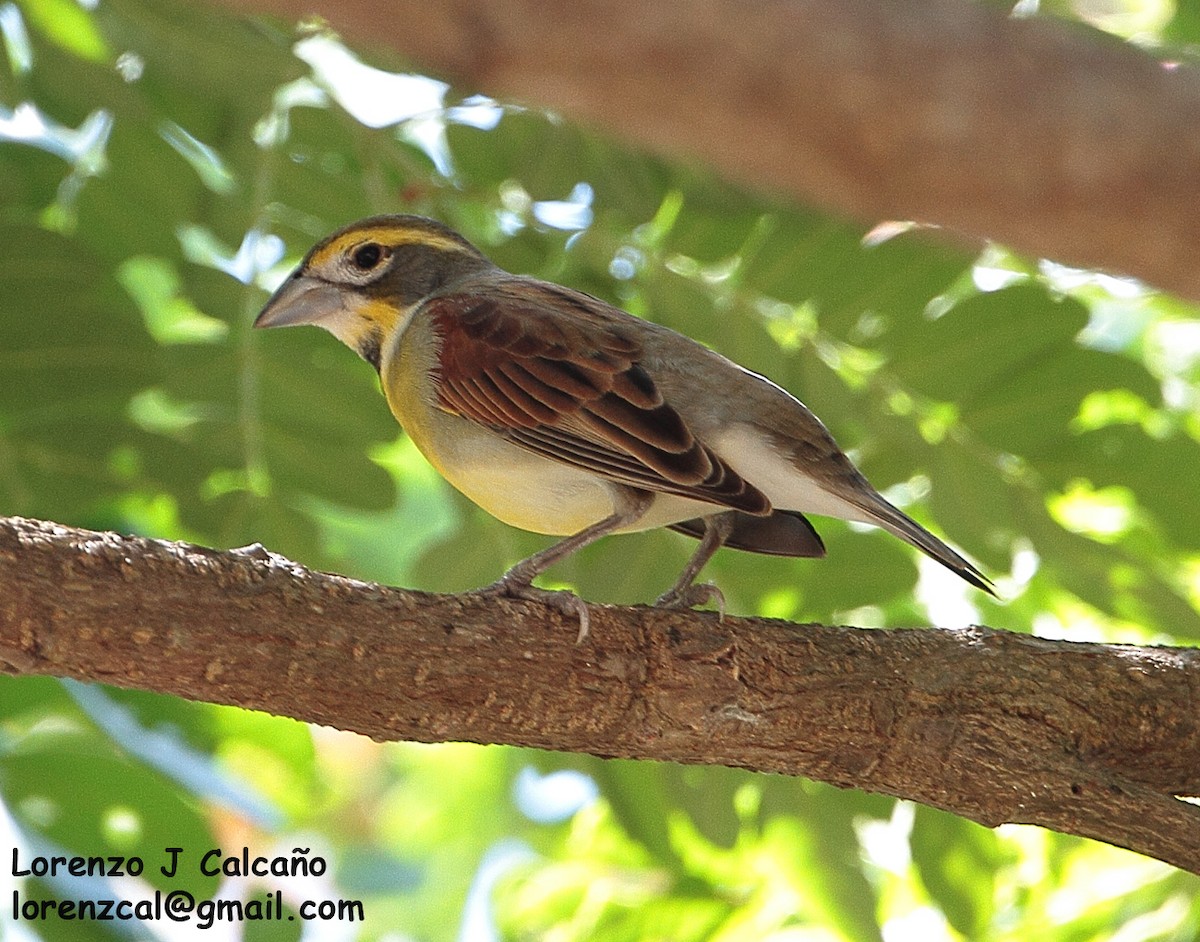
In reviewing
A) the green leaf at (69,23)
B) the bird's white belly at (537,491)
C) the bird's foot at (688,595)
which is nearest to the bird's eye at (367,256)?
the bird's white belly at (537,491)

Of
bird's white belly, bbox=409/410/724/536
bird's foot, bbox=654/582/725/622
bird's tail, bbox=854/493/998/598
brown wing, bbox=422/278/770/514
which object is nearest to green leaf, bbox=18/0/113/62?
brown wing, bbox=422/278/770/514

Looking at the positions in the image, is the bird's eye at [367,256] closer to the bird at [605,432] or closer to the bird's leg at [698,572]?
the bird at [605,432]

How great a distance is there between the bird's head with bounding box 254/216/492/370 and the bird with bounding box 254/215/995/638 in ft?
0.24

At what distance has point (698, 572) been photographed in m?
4.25

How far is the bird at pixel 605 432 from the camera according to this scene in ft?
12.6

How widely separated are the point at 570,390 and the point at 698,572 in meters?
0.69

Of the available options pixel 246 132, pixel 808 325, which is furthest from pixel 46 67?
pixel 808 325

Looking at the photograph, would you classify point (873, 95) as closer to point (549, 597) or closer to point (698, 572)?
point (549, 597)

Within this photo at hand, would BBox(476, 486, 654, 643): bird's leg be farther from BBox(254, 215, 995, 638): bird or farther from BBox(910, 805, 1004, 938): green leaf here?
BBox(910, 805, 1004, 938): green leaf

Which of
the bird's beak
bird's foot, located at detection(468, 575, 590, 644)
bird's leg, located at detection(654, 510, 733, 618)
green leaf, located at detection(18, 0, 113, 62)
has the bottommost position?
bird's foot, located at detection(468, 575, 590, 644)

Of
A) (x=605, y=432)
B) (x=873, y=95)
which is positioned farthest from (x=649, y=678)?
(x=873, y=95)

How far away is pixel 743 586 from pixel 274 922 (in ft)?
6.25

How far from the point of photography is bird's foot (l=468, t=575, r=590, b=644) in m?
3.38

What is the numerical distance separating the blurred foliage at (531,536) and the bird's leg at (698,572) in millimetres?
549
